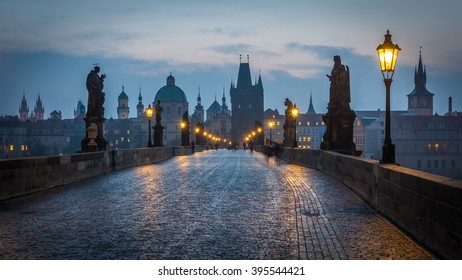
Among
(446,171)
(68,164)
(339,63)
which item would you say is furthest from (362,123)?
(68,164)

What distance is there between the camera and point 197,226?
8.82m

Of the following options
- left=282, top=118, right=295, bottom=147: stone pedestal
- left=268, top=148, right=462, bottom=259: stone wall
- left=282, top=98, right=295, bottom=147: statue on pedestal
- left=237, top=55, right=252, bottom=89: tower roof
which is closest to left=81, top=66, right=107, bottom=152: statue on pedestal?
left=268, top=148, right=462, bottom=259: stone wall

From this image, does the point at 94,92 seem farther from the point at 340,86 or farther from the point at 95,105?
the point at 340,86

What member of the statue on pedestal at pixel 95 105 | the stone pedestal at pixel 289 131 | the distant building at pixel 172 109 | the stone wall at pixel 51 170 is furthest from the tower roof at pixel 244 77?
the stone wall at pixel 51 170

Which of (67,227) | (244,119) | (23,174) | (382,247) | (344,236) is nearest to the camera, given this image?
(382,247)

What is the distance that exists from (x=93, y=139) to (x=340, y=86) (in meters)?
11.1

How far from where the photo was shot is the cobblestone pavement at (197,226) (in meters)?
6.89

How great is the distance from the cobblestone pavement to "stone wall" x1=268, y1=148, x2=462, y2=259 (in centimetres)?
24

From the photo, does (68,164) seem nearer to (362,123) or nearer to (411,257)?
(411,257)

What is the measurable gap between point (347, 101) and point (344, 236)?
681 inches

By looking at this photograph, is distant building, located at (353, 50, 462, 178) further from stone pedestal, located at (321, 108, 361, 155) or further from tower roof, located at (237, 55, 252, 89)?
stone pedestal, located at (321, 108, 361, 155)

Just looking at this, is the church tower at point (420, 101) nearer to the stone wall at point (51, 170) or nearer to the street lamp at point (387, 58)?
the stone wall at point (51, 170)

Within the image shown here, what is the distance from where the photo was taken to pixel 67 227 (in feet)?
28.5

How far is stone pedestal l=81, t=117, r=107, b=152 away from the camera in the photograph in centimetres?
2327
